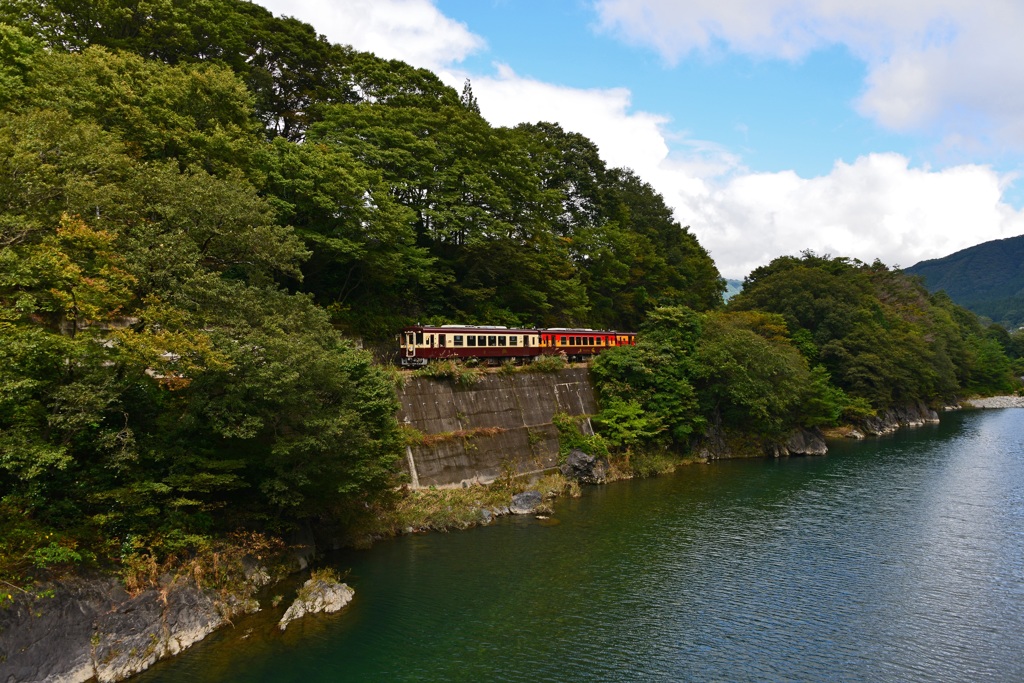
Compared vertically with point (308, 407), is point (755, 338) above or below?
above

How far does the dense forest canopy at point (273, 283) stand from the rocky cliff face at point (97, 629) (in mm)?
940

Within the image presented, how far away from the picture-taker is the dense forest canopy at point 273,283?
1457 centimetres

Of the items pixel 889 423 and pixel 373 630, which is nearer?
pixel 373 630

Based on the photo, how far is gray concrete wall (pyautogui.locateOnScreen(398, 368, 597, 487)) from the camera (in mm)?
26453

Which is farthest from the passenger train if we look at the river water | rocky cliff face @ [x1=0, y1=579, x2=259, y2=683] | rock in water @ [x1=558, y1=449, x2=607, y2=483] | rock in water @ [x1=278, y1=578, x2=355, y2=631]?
rocky cliff face @ [x1=0, y1=579, x2=259, y2=683]

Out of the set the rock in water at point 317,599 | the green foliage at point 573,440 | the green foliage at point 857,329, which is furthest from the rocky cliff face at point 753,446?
the rock in water at point 317,599

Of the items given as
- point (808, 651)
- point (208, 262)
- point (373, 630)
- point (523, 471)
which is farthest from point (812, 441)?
point (208, 262)

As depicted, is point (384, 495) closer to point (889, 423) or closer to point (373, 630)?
point (373, 630)

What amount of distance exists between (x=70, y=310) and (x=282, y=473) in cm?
672

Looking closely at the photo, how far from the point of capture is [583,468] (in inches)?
1217

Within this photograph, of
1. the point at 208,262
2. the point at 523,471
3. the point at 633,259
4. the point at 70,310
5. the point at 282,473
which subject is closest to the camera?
the point at 70,310

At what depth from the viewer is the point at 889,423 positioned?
51719 millimetres

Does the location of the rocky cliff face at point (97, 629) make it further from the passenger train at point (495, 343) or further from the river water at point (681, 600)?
the passenger train at point (495, 343)

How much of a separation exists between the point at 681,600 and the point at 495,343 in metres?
17.9
